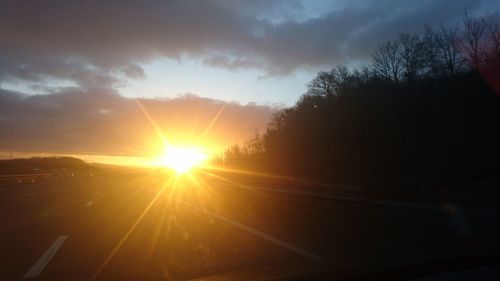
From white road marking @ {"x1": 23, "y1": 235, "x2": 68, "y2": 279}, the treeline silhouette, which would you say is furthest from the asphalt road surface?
the treeline silhouette

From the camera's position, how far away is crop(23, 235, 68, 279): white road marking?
27.9 feet

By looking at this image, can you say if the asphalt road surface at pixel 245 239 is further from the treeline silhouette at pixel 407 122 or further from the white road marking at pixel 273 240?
the treeline silhouette at pixel 407 122

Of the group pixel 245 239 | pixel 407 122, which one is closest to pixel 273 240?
pixel 245 239

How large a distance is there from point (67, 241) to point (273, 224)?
5293 millimetres

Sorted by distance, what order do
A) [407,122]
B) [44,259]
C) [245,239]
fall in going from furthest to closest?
[407,122]
[245,239]
[44,259]

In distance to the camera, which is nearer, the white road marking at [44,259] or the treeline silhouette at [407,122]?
the white road marking at [44,259]

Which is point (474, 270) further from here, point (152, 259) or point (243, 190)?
point (243, 190)

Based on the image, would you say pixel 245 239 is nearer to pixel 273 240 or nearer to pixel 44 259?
pixel 273 240

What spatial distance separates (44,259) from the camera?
9.89 metres

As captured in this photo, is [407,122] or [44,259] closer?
[44,259]

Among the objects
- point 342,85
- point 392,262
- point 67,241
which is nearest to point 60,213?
point 67,241

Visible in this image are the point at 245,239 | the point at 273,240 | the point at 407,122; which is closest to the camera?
the point at 273,240

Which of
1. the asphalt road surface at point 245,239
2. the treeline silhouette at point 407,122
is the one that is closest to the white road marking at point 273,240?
the asphalt road surface at point 245,239

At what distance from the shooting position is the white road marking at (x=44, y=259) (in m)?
8.51
